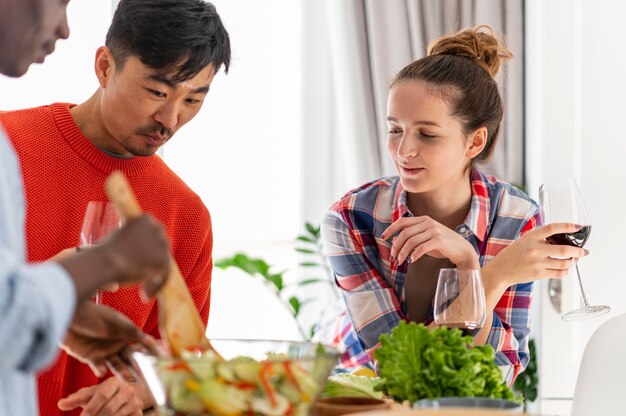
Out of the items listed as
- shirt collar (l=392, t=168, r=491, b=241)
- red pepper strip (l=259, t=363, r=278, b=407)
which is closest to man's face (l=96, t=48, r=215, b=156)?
shirt collar (l=392, t=168, r=491, b=241)

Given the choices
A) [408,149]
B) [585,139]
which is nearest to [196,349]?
[408,149]

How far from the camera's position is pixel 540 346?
3.28 meters

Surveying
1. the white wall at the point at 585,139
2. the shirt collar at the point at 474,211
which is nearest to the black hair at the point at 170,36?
the shirt collar at the point at 474,211

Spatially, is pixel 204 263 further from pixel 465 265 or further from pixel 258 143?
pixel 258 143

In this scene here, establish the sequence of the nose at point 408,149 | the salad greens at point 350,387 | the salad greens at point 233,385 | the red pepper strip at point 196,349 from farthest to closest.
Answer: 1. the nose at point 408,149
2. the salad greens at point 350,387
3. the red pepper strip at point 196,349
4. the salad greens at point 233,385

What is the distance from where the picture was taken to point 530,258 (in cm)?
193

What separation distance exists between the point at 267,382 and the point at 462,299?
0.61m

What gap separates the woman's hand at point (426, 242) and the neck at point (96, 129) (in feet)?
2.17

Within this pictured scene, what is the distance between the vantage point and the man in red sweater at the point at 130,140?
6.01 ft

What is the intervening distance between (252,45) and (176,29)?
2265 mm

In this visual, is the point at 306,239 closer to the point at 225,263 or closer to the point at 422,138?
the point at 225,263

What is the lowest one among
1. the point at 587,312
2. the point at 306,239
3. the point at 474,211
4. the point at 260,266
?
the point at 260,266

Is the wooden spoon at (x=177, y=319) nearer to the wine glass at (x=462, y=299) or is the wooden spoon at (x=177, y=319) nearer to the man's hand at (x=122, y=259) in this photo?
the man's hand at (x=122, y=259)

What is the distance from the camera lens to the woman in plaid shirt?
1960mm
